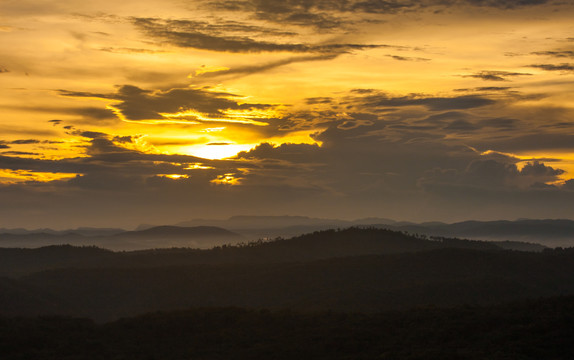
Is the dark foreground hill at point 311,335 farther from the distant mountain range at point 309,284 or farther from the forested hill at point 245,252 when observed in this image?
the forested hill at point 245,252

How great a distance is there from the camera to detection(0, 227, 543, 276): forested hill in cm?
13500

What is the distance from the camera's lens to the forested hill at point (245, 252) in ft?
443

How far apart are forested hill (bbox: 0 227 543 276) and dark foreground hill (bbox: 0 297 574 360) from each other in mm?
68497

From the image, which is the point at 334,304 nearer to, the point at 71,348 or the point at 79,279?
the point at 71,348

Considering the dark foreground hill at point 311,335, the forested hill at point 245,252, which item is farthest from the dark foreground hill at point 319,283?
the dark foreground hill at point 311,335

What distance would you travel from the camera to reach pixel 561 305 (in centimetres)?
5322

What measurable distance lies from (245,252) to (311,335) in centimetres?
8872

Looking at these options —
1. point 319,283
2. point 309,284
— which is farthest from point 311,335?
point 319,283

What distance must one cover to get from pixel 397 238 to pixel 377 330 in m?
105

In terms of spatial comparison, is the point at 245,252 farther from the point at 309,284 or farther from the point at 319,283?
the point at 319,283

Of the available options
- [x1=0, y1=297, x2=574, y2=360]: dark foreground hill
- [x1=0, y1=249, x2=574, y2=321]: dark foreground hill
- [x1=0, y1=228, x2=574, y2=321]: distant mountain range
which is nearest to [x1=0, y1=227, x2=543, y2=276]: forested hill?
[x1=0, y1=228, x2=574, y2=321]: distant mountain range

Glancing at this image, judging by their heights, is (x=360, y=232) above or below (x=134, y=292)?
above

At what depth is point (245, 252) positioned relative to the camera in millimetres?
140875

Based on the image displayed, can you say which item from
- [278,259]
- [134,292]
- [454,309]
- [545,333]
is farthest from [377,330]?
[278,259]
